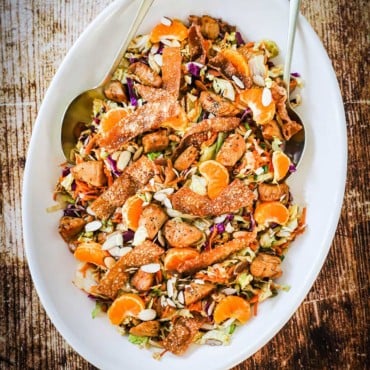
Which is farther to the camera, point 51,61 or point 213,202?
point 51,61

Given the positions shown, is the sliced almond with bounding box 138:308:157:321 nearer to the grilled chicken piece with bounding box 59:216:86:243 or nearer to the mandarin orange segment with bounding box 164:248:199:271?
the mandarin orange segment with bounding box 164:248:199:271

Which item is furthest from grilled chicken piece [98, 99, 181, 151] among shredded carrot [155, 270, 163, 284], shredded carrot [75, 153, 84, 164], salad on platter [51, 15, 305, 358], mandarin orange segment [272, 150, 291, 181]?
shredded carrot [155, 270, 163, 284]

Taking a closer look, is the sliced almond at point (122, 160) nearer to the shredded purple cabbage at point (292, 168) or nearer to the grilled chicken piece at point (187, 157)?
the grilled chicken piece at point (187, 157)

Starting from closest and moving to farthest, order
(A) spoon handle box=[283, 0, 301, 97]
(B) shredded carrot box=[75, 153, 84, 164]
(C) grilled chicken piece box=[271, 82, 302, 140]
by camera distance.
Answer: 1. (A) spoon handle box=[283, 0, 301, 97]
2. (C) grilled chicken piece box=[271, 82, 302, 140]
3. (B) shredded carrot box=[75, 153, 84, 164]

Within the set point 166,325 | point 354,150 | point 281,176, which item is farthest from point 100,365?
point 354,150

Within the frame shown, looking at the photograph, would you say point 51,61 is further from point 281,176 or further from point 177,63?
point 281,176

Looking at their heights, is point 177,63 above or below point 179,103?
above

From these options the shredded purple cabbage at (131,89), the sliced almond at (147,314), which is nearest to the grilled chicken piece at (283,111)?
the shredded purple cabbage at (131,89)

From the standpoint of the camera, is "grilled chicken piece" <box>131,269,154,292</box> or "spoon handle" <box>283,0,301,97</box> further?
"grilled chicken piece" <box>131,269,154,292</box>
